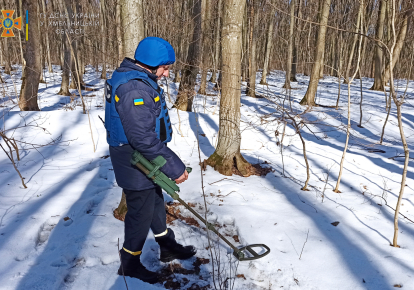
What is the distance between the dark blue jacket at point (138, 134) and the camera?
6.49 ft

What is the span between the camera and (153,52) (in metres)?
2.13

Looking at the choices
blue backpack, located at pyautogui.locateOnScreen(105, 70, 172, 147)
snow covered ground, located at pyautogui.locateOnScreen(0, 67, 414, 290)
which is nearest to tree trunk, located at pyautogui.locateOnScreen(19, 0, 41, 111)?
snow covered ground, located at pyautogui.locateOnScreen(0, 67, 414, 290)

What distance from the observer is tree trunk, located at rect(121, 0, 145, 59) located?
2.98 m

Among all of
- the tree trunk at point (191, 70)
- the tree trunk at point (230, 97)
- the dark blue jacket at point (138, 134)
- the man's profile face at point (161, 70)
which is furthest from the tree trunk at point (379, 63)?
the dark blue jacket at point (138, 134)

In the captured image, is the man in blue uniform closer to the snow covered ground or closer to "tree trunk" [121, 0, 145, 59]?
the snow covered ground

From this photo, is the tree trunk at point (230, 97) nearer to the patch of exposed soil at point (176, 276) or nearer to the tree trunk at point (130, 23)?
the tree trunk at point (130, 23)

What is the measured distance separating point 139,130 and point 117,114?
0.78ft

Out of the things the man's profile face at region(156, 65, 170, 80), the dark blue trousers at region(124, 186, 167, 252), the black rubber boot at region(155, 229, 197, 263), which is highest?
the man's profile face at region(156, 65, 170, 80)

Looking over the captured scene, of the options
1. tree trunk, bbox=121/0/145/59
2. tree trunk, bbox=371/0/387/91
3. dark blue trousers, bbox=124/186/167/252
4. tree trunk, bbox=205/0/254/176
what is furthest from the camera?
tree trunk, bbox=371/0/387/91

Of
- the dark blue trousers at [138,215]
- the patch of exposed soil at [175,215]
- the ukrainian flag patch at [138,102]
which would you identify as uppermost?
the ukrainian flag patch at [138,102]

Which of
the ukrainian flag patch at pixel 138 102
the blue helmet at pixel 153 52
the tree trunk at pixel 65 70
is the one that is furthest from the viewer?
the tree trunk at pixel 65 70

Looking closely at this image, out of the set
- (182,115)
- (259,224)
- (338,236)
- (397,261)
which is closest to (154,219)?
(259,224)

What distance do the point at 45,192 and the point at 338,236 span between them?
367cm

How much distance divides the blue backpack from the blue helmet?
13 cm
